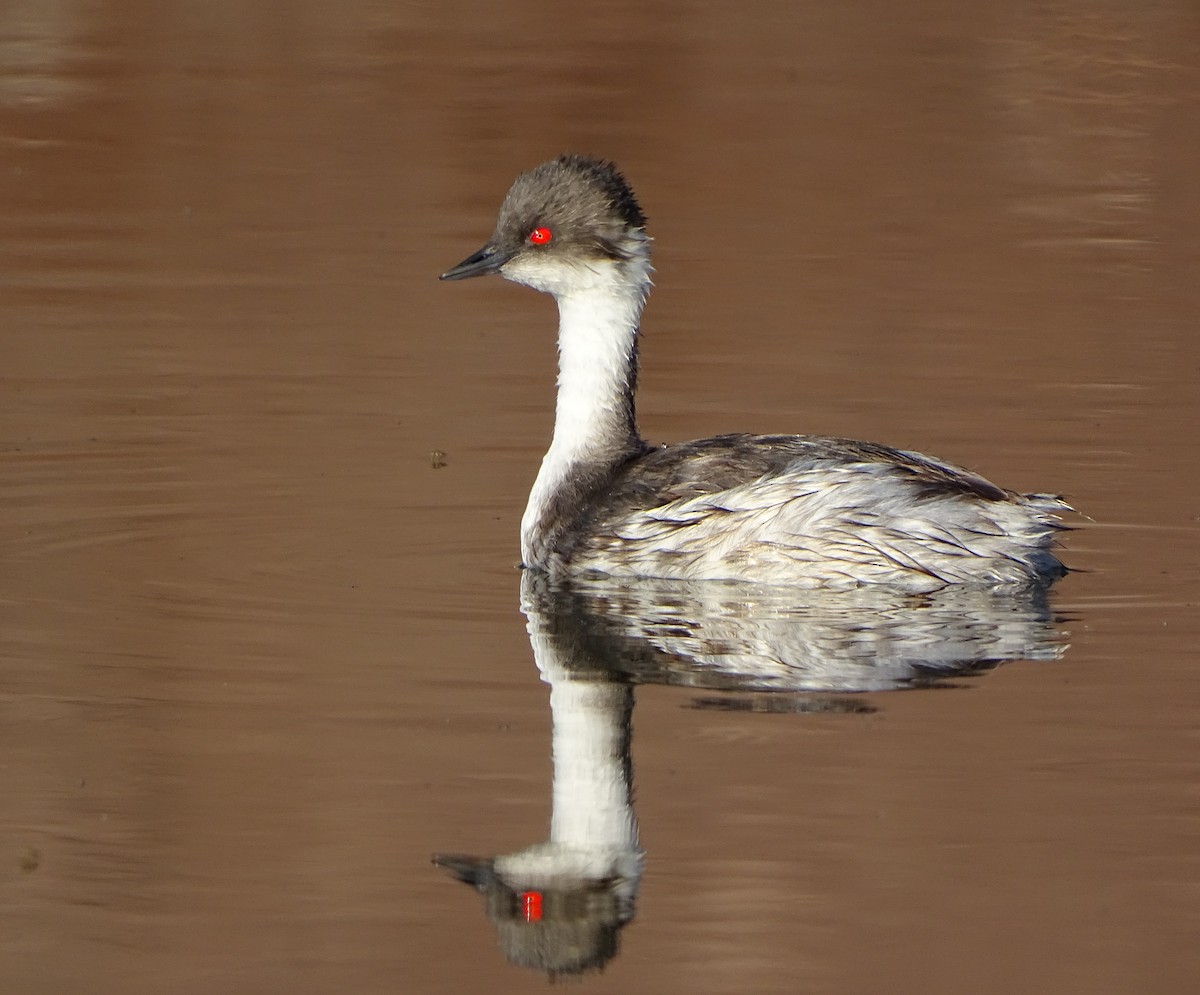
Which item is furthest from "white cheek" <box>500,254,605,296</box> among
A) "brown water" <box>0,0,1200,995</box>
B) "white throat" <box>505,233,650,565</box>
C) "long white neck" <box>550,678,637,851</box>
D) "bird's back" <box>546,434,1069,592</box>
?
"long white neck" <box>550,678,637,851</box>

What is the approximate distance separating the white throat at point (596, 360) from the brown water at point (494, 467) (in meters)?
0.54

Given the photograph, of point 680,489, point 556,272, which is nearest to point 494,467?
point 556,272

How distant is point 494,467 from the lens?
447 inches

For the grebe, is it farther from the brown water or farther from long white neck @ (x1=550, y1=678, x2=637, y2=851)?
long white neck @ (x1=550, y1=678, x2=637, y2=851)

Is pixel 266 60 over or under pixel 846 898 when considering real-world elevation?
over

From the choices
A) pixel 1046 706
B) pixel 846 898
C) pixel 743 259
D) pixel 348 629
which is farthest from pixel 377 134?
pixel 846 898

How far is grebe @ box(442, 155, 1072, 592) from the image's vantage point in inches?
353

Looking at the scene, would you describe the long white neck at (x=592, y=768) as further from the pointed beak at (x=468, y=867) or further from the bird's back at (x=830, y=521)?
the bird's back at (x=830, y=521)

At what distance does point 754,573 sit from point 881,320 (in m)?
5.75

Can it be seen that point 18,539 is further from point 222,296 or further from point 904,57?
point 904,57

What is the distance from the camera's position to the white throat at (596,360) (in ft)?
32.4

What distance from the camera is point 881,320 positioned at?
14633 mm

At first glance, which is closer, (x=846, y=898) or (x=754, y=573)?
(x=846, y=898)

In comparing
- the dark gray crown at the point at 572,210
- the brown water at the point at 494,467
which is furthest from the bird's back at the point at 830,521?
the dark gray crown at the point at 572,210
